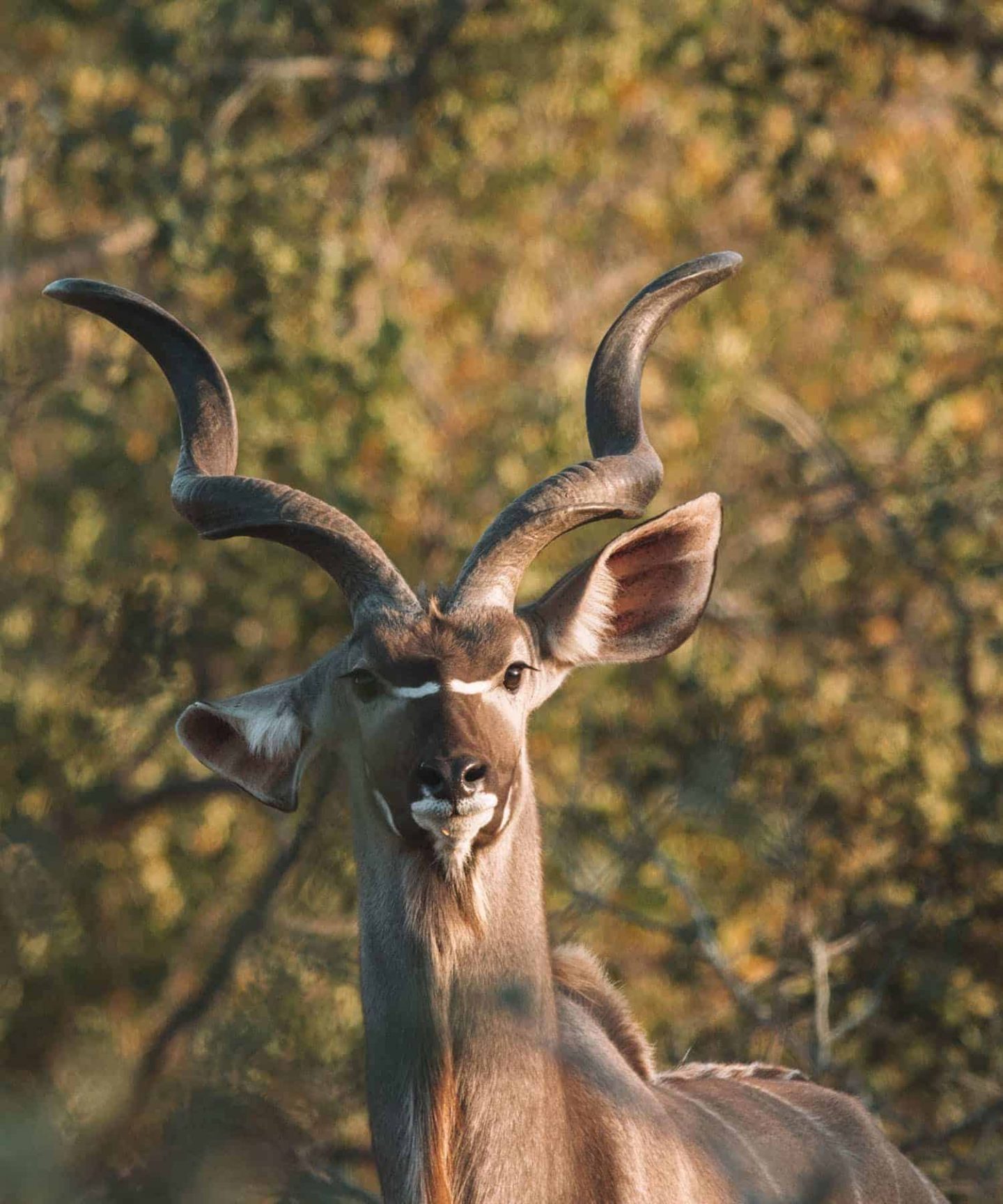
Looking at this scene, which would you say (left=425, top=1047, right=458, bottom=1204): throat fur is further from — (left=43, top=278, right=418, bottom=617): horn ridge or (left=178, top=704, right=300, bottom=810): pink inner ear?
(left=43, top=278, right=418, bottom=617): horn ridge

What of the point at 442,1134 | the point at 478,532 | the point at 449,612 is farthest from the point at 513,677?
the point at 478,532

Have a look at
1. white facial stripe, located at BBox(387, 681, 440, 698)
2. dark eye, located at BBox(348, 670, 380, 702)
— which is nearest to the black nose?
white facial stripe, located at BBox(387, 681, 440, 698)

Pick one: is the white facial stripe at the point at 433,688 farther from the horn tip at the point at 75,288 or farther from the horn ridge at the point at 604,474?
the horn tip at the point at 75,288

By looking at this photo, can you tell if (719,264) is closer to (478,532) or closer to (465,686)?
(465,686)

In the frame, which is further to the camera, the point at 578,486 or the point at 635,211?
the point at 635,211

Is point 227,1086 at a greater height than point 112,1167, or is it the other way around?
point 227,1086

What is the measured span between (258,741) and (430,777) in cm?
66

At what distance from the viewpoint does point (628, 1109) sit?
3.31m

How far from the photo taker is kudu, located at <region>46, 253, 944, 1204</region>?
3098mm

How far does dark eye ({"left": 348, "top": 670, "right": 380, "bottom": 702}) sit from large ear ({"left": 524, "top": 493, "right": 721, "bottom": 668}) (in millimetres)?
376

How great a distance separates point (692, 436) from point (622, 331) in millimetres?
5126

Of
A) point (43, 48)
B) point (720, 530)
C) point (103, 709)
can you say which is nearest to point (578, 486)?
point (720, 530)

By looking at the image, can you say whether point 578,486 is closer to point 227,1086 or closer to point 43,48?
point 227,1086

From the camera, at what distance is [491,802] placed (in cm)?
307
